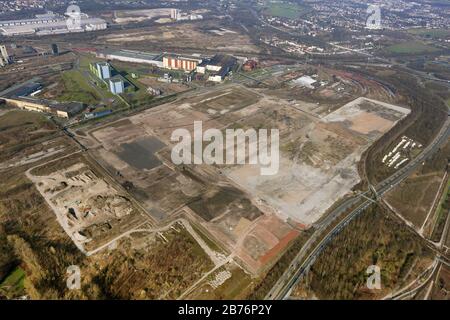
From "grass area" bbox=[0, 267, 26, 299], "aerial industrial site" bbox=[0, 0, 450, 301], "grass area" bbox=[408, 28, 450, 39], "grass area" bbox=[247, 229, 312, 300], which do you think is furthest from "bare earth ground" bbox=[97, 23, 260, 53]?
"grass area" bbox=[0, 267, 26, 299]

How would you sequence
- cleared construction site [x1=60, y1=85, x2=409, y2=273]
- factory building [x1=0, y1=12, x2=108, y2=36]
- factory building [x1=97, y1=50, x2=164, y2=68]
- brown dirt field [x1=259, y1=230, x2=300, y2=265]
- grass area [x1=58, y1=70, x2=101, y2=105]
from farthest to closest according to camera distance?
factory building [x1=0, y1=12, x2=108, y2=36] < factory building [x1=97, y1=50, x2=164, y2=68] < grass area [x1=58, y1=70, x2=101, y2=105] < cleared construction site [x1=60, y1=85, x2=409, y2=273] < brown dirt field [x1=259, y1=230, x2=300, y2=265]

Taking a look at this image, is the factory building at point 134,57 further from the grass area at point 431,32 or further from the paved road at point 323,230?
the grass area at point 431,32

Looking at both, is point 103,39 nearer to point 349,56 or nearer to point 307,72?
point 307,72

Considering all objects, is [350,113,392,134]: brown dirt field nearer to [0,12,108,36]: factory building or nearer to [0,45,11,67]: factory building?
[0,45,11,67]: factory building

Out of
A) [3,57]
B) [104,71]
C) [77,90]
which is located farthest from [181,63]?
[3,57]

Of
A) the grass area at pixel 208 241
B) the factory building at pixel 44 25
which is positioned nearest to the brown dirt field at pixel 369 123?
the grass area at pixel 208 241

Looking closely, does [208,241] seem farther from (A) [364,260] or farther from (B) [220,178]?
(A) [364,260]
